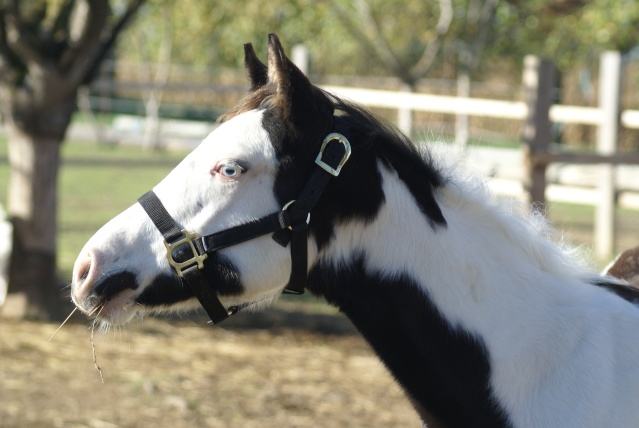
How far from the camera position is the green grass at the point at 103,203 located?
8.98 m

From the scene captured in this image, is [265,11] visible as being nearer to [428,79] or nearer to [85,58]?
[85,58]

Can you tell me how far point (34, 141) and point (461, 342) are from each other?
4.68 m

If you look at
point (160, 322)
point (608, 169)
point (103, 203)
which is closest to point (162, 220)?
point (160, 322)

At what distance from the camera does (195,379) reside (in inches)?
197

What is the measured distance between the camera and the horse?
1.94 metres

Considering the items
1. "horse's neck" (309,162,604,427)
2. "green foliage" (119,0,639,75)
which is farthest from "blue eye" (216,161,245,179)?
"green foliage" (119,0,639,75)

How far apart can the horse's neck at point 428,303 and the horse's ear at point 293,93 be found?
22cm

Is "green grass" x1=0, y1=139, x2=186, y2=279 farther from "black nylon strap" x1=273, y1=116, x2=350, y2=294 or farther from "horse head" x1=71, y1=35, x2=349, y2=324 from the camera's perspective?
"black nylon strap" x1=273, y1=116, x2=350, y2=294

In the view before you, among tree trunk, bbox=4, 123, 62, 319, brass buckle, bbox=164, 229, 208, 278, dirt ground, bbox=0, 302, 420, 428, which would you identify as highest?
brass buckle, bbox=164, 229, 208, 278

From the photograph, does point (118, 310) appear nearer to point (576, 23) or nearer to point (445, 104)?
point (445, 104)

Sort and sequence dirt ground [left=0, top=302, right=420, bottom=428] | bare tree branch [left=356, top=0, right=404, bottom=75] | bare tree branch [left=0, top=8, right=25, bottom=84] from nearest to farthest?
dirt ground [left=0, top=302, right=420, bottom=428] < bare tree branch [left=0, top=8, right=25, bottom=84] < bare tree branch [left=356, top=0, right=404, bottom=75]

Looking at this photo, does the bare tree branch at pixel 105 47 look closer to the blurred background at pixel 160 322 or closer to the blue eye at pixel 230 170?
the blurred background at pixel 160 322

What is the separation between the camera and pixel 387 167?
6.61 ft

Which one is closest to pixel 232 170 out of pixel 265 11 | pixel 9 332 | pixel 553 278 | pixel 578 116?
pixel 553 278
